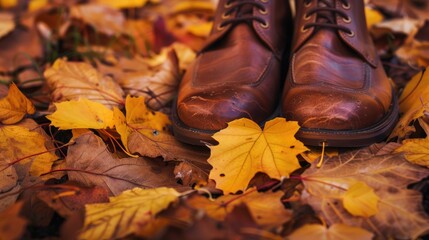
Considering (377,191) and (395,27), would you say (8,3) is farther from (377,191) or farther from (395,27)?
(377,191)

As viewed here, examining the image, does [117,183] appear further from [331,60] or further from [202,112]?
[331,60]

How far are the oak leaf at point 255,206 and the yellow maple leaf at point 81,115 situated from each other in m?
0.36

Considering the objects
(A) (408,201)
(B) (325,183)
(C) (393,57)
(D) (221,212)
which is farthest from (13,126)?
(C) (393,57)

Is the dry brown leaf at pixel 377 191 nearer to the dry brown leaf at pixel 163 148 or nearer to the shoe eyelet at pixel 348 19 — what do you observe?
the dry brown leaf at pixel 163 148

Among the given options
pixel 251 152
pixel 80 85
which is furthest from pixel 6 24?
pixel 251 152

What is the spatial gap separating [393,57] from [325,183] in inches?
34.5

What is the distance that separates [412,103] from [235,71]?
47 centimetres

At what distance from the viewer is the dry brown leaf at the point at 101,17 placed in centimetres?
194

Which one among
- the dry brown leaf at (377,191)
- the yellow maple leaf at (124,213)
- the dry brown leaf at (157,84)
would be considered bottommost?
the dry brown leaf at (157,84)

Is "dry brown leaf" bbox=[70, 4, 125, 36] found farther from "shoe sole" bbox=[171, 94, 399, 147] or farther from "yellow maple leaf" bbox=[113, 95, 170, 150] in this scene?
"shoe sole" bbox=[171, 94, 399, 147]

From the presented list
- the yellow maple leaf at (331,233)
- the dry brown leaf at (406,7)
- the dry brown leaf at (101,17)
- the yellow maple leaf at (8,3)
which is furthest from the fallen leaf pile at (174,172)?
the yellow maple leaf at (8,3)

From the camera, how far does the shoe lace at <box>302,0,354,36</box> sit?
1.24 m

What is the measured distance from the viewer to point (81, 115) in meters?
1.13

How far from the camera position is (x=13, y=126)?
113 centimetres
